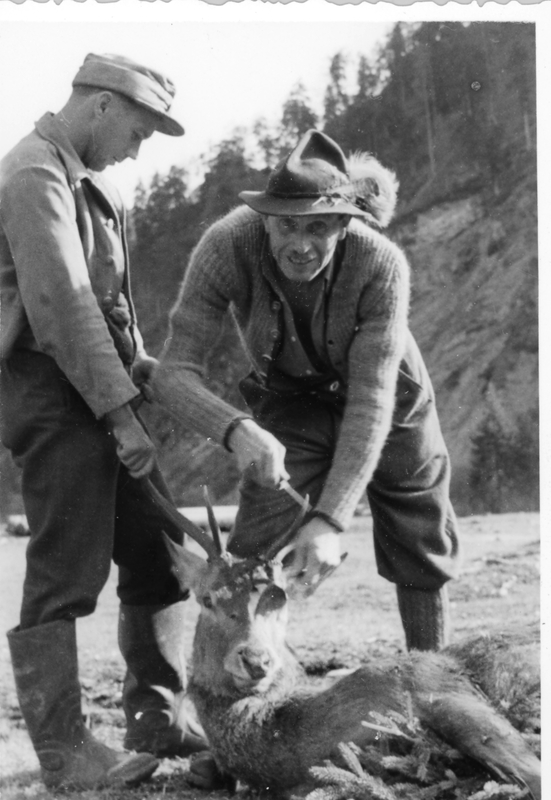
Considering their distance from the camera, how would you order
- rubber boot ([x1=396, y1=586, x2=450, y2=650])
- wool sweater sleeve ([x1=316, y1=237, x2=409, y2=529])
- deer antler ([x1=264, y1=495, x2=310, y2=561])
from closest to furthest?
deer antler ([x1=264, y1=495, x2=310, y2=561]) < wool sweater sleeve ([x1=316, y1=237, x2=409, y2=529]) < rubber boot ([x1=396, y1=586, x2=450, y2=650])

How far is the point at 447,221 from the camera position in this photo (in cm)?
829

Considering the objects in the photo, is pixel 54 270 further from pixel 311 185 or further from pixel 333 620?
pixel 333 620

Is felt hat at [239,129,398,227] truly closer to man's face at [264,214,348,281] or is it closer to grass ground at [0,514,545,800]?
man's face at [264,214,348,281]

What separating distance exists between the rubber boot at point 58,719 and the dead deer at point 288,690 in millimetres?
455

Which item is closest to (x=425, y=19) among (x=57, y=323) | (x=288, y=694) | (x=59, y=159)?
(x=59, y=159)

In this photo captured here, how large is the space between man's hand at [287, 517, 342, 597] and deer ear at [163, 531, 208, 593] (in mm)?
442

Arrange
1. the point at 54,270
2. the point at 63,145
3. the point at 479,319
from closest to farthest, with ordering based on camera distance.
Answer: the point at 54,270 < the point at 63,145 < the point at 479,319

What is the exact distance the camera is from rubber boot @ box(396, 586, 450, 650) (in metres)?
5.14

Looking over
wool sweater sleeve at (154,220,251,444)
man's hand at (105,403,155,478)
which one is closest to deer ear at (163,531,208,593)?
man's hand at (105,403,155,478)

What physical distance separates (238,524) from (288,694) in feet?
2.93

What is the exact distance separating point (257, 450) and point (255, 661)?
2.94 feet

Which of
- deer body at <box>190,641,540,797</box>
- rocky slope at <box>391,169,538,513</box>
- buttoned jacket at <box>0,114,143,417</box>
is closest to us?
deer body at <box>190,641,540,797</box>

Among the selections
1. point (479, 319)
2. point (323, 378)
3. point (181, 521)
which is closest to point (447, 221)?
point (479, 319)

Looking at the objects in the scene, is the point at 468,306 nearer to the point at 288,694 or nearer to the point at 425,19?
the point at 425,19
